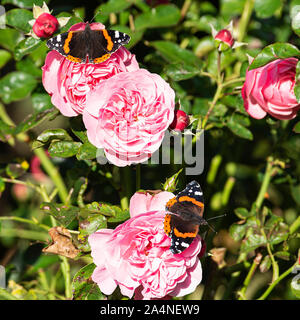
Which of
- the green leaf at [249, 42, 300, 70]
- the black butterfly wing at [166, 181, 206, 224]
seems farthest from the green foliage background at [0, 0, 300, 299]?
the black butterfly wing at [166, 181, 206, 224]

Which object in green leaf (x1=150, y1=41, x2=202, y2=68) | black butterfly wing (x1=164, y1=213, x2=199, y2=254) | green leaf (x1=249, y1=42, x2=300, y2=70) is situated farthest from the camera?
green leaf (x1=150, y1=41, x2=202, y2=68)

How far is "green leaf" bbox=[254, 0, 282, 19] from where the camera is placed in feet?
4.06

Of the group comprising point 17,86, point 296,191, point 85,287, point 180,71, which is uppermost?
point 180,71

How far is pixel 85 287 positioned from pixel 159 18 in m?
0.73

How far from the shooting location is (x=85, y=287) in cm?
87

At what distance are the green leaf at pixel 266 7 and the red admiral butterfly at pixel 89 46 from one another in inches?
22.6

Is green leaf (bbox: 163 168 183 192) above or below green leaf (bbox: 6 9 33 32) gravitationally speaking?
below

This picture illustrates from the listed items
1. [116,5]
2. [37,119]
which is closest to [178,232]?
[37,119]

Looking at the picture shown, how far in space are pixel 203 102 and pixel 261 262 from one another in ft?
1.40

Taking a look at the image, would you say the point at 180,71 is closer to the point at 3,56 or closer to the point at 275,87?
the point at 275,87

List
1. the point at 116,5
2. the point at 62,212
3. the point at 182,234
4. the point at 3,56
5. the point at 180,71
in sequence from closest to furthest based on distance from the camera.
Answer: the point at 182,234
the point at 62,212
the point at 180,71
the point at 116,5
the point at 3,56

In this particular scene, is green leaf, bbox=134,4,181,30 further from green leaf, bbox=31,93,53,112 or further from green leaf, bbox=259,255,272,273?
green leaf, bbox=259,255,272,273

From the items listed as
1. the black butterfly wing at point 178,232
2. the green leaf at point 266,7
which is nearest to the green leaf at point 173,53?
the green leaf at point 266,7

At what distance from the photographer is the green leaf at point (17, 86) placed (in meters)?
1.24
